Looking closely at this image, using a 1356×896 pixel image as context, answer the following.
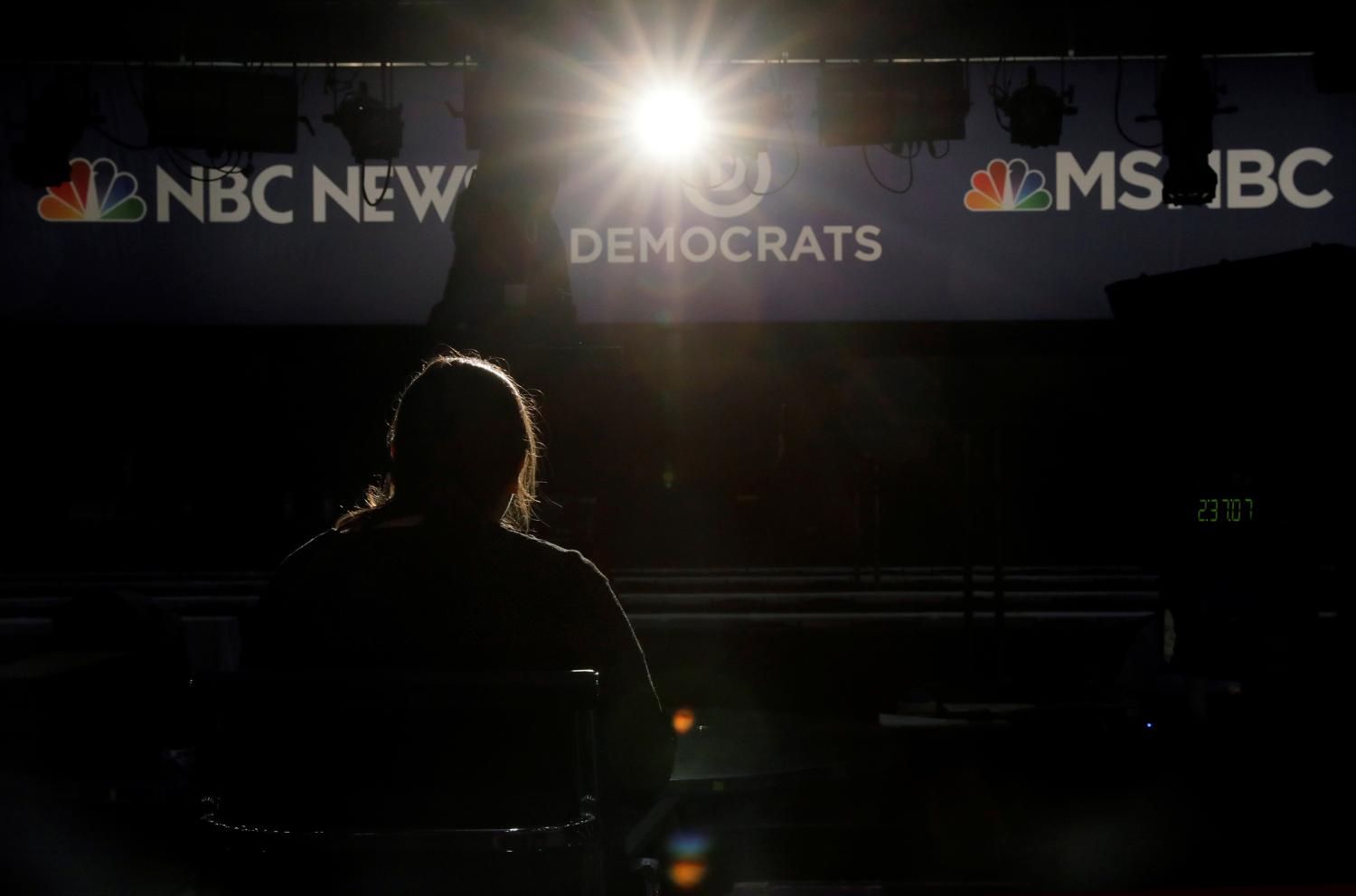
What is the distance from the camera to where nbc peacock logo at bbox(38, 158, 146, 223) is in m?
6.86

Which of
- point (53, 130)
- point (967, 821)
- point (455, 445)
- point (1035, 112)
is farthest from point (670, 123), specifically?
point (455, 445)

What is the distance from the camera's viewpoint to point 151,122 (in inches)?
224

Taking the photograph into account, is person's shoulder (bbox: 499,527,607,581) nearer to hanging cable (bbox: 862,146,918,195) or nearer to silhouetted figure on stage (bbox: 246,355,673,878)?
silhouetted figure on stage (bbox: 246,355,673,878)

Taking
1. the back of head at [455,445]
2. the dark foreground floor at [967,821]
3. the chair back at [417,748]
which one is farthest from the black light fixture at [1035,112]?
the chair back at [417,748]

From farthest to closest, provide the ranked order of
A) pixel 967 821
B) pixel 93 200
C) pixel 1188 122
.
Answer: pixel 93 200, pixel 1188 122, pixel 967 821

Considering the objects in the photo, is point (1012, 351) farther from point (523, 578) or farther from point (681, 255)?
point (523, 578)

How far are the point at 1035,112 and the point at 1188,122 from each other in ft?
2.37

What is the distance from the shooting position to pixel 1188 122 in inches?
215

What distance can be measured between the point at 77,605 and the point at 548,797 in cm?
291

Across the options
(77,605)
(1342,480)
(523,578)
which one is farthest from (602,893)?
(1342,480)

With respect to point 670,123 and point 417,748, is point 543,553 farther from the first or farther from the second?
point 670,123

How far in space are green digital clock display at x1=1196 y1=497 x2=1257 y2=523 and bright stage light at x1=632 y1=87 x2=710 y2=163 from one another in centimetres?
343

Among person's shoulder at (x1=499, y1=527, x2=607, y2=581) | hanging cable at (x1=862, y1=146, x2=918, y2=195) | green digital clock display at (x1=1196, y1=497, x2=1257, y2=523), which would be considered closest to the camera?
person's shoulder at (x1=499, y1=527, x2=607, y2=581)

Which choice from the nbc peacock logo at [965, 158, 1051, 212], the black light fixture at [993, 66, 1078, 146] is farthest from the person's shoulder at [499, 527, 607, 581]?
the nbc peacock logo at [965, 158, 1051, 212]
